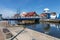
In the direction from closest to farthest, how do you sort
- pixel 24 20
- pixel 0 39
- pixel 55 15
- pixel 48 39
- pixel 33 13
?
pixel 0 39, pixel 48 39, pixel 24 20, pixel 55 15, pixel 33 13

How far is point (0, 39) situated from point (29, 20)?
190ft

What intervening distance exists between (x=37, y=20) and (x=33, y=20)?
9.76 ft

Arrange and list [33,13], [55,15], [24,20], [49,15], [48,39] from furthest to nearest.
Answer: [33,13], [49,15], [55,15], [24,20], [48,39]

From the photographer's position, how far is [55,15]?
80438 millimetres

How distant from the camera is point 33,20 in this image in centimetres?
7138

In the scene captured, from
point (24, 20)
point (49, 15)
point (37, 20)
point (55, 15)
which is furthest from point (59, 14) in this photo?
point (24, 20)

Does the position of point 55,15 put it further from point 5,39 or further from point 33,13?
point 5,39

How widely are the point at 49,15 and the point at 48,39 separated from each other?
240 feet

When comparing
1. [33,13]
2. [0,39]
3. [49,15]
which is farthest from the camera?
[33,13]

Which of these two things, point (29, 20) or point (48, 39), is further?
point (29, 20)

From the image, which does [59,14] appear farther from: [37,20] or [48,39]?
[48,39]

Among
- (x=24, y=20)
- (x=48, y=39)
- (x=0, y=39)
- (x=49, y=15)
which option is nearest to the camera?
(x=0, y=39)

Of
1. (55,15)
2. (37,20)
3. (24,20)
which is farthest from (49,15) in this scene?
(24,20)

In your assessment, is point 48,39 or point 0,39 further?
point 48,39
